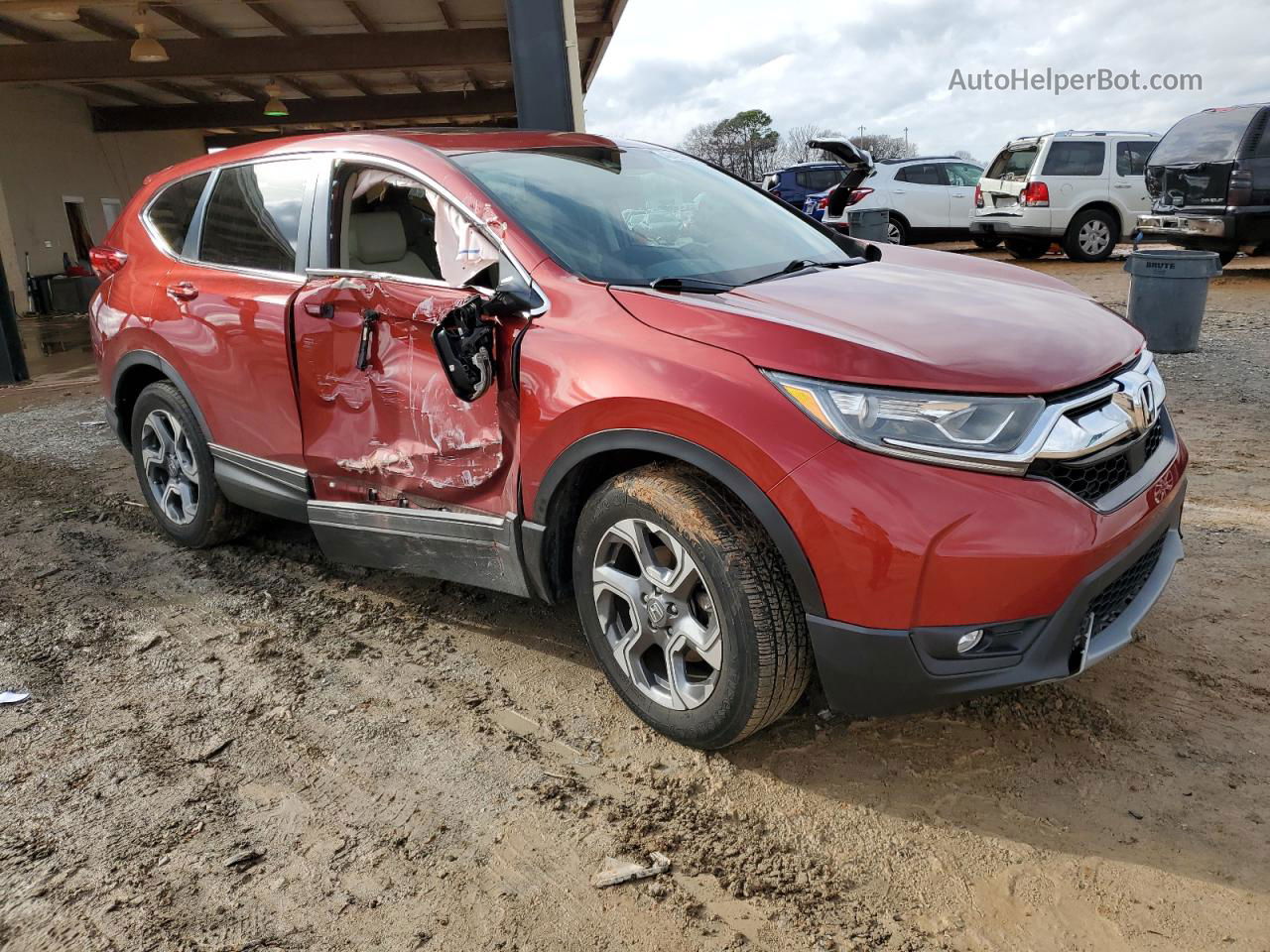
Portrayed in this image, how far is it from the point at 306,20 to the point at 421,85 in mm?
7451

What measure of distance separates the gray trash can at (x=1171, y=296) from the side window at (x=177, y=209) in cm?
692

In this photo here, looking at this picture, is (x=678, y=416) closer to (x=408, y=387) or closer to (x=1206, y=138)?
(x=408, y=387)

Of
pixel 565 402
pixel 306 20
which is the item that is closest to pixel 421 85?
pixel 306 20

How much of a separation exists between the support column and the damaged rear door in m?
4.74

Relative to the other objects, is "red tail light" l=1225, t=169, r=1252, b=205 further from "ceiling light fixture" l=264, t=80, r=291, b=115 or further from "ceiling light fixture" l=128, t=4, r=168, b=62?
"ceiling light fixture" l=264, t=80, r=291, b=115

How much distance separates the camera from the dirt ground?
2105mm

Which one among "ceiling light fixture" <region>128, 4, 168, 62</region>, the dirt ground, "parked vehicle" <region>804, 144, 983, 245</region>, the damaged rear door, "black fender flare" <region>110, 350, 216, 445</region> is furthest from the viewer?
"parked vehicle" <region>804, 144, 983, 245</region>

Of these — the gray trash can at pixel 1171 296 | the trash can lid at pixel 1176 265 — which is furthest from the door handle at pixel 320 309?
the trash can lid at pixel 1176 265

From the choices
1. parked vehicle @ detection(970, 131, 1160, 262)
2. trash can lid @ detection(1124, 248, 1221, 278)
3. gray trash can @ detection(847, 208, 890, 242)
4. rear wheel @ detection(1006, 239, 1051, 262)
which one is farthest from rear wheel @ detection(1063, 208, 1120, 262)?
trash can lid @ detection(1124, 248, 1221, 278)

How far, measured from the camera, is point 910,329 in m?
2.41

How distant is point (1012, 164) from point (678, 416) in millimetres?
14958

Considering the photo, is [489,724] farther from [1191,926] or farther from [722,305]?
[1191,926]

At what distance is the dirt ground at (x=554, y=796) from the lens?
2105mm

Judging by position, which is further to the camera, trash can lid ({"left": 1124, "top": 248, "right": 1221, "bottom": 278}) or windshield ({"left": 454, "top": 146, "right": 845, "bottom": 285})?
trash can lid ({"left": 1124, "top": 248, "right": 1221, "bottom": 278})
